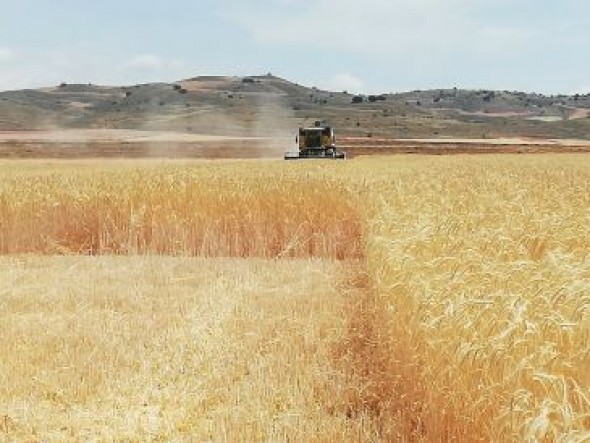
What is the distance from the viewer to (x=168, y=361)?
7.25 metres

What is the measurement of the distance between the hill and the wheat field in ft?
323

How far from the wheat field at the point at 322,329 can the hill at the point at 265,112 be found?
9845cm

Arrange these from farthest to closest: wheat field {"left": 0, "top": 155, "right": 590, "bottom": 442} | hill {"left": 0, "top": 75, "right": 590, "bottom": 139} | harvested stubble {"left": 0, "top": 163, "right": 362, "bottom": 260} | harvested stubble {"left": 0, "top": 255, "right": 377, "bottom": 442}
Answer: hill {"left": 0, "top": 75, "right": 590, "bottom": 139} → harvested stubble {"left": 0, "top": 163, "right": 362, "bottom": 260} → harvested stubble {"left": 0, "top": 255, "right": 377, "bottom": 442} → wheat field {"left": 0, "top": 155, "right": 590, "bottom": 442}

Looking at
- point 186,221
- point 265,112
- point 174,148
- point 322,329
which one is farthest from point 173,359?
point 265,112

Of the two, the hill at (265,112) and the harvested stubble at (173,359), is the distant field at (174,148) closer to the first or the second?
the hill at (265,112)

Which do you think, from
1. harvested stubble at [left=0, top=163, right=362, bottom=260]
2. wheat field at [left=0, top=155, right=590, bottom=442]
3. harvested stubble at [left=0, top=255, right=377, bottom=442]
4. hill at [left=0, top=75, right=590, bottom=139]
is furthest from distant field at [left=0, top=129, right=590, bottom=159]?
harvested stubble at [left=0, top=255, right=377, bottom=442]

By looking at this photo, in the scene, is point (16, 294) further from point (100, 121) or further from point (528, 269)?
point (100, 121)

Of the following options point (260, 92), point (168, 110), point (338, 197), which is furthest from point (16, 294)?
point (260, 92)

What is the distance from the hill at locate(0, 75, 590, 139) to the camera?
126 metres

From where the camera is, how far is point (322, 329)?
829cm

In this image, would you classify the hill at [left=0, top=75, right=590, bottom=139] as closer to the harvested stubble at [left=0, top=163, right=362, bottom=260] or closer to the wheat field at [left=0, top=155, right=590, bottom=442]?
the harvested stubble at [left=0, top=163, right=362, bottom=260]

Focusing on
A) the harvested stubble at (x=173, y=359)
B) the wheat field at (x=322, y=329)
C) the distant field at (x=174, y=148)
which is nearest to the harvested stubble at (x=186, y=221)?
the wheat field at (x=322, y=329)

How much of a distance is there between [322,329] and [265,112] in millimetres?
142704

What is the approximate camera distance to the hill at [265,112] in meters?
126
